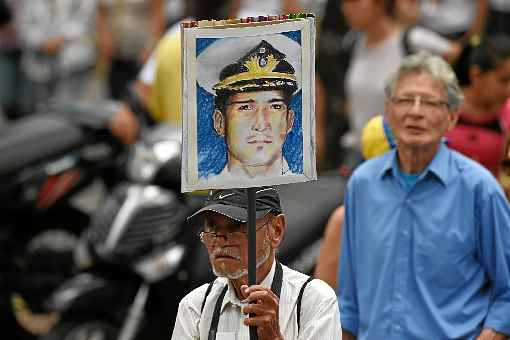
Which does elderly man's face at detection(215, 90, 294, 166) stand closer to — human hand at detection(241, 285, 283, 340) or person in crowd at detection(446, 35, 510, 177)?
human hand at detection(241, 285, 283, 340)

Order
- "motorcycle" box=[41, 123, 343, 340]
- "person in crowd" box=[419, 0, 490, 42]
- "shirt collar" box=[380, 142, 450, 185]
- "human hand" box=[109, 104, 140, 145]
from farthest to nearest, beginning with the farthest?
1. "person in crowd" box=[419, 0, 490, 42]
2. "human hand" box=[109, 104, 140, 145]
3. "motorcycle" box=[41, 123, 343, 340]
4. "shirt collar" box=[380, 142, 450, 185]

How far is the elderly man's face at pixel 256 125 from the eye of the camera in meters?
5.23

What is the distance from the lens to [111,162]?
10.2m

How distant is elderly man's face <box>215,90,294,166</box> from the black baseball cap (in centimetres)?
15

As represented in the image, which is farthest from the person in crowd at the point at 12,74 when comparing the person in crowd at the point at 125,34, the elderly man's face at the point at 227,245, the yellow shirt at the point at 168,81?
the elderly man's face at the point at 227,245

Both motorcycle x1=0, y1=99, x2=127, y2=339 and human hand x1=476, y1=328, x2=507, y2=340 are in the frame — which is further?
motorcycle x1=0, y1=99, x2=127, y2=339

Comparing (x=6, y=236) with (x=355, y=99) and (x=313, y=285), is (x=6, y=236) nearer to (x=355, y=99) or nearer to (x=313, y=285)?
(x=355, y=99)

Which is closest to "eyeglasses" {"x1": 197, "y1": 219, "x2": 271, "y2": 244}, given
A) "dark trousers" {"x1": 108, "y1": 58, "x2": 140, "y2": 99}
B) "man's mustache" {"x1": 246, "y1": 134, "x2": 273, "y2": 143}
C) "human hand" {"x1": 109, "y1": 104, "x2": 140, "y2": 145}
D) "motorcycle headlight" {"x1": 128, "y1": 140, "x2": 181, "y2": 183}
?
"man's mustache" {"x1": 246, "y1": 134, "x2": 273, "y2": 143}

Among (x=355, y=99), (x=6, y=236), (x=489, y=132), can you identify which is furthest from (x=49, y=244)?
(x=489, y=132)

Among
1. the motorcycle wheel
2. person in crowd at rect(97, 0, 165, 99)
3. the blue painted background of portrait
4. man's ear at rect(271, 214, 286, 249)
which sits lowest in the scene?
the motorcycle wheel

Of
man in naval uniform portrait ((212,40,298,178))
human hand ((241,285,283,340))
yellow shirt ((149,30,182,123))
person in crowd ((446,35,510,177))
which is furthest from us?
yellow shirt ((149,30,182,123))

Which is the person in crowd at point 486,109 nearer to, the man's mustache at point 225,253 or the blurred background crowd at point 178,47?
the blurred background crowd at point 178,47

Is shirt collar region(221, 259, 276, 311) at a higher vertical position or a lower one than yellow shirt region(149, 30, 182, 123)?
lower

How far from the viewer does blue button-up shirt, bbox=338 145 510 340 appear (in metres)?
6.50
